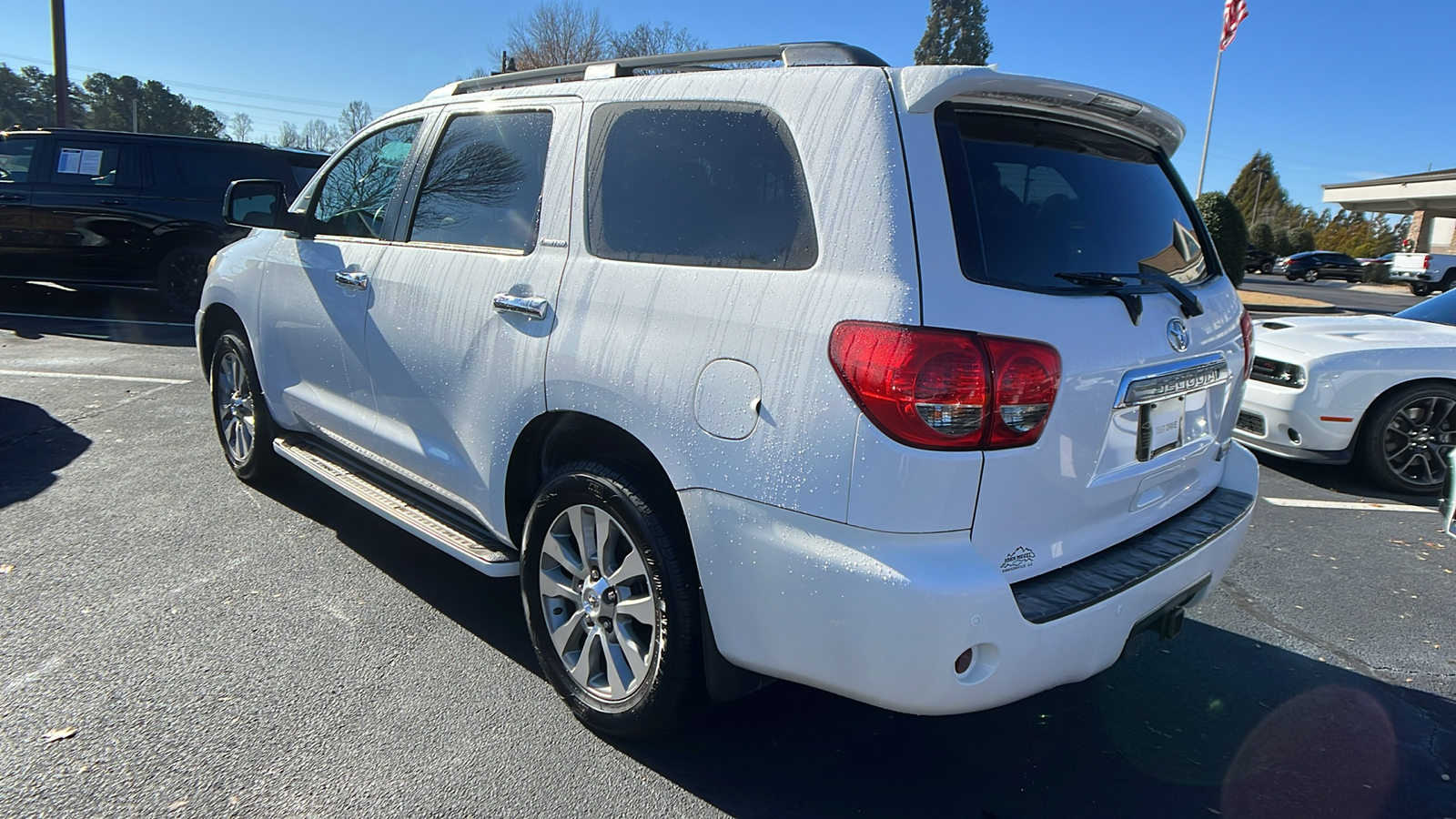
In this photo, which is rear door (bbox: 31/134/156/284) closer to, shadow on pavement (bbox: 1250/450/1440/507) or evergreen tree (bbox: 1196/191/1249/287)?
shadow on pavement (bbox: 1250/450/1440/507)

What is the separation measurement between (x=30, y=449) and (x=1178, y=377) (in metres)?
6.15

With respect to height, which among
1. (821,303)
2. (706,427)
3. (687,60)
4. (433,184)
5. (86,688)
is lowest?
(86,688)

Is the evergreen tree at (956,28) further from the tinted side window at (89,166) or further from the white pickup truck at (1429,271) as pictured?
the tinted side window at (89,166)

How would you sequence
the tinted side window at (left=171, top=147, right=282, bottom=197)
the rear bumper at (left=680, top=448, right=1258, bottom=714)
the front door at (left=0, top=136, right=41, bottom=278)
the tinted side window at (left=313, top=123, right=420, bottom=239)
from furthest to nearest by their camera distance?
the tinted side window at (left=171, top=147, right=282, bottom=197), the front door at (left=0, top=136, right=41, bottom=278), the tinted side window at (left=313, top=123, right=420, bottom=239), the rear bumper at (left=680, top=448, right=1258, bottom=714)

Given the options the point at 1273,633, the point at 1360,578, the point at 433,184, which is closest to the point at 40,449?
the point at 433,184

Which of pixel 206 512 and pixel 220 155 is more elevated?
pixel 220 155

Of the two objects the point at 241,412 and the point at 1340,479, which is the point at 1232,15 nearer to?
the point at 1340,479

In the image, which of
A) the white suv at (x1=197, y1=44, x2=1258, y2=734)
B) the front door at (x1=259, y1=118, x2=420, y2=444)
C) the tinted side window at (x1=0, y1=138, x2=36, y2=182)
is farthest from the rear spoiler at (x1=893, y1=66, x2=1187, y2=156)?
the tinted side window at (x1=0, y1=138, x2=36, y2=182)

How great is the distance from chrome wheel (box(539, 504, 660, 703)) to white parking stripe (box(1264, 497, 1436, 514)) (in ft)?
14.7

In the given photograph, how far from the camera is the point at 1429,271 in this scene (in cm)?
3209

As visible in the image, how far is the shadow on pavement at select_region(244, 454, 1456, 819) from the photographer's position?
251 cm

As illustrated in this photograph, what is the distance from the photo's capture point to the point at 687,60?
107 inches

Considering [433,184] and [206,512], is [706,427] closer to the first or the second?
[433,184]

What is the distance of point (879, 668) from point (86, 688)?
8.29 feet
